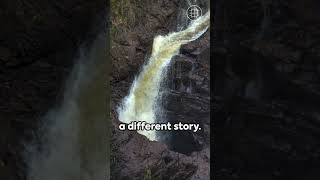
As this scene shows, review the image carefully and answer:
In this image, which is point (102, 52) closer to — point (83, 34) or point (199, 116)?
point (83, 34)

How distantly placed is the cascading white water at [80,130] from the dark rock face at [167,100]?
0.31ft

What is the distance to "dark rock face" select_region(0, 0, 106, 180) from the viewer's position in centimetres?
387

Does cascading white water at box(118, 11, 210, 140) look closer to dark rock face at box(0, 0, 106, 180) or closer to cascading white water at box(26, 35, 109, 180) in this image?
cascading white water at box(26, 35, 109, 180)

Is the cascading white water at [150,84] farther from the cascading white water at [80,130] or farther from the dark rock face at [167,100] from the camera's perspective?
the cascading white water at [80,130]

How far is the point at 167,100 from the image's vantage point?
12.9 feet

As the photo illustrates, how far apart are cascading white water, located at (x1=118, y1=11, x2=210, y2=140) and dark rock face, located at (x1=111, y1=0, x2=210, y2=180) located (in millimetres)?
42

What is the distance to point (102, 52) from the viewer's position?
12.9 feet
